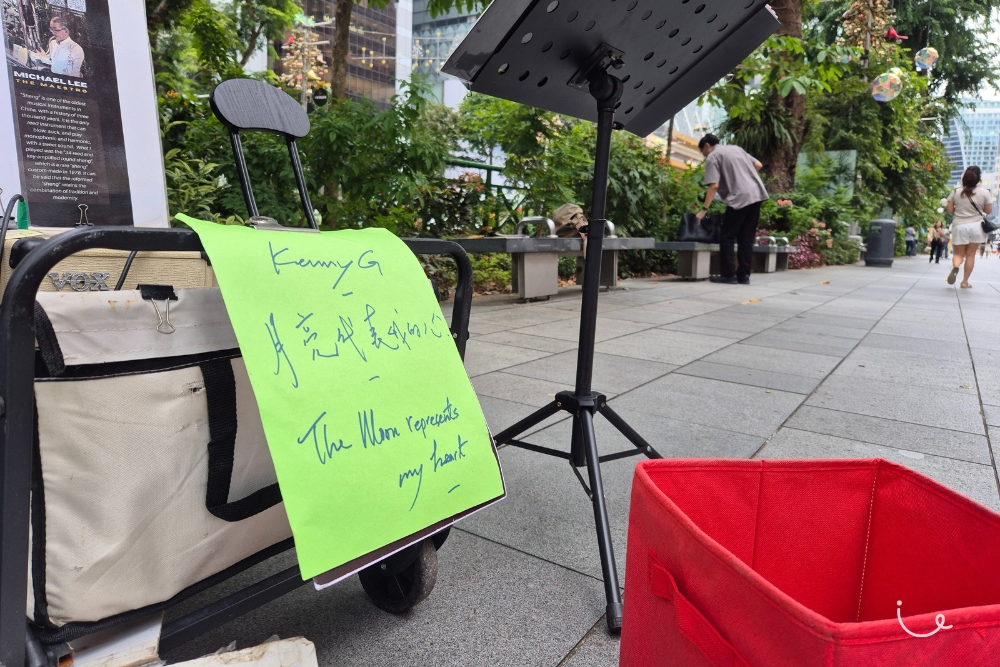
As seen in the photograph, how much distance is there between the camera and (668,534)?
886 mm

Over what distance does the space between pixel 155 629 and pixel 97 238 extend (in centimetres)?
63

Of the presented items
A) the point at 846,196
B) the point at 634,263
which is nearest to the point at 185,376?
the point at 634,263

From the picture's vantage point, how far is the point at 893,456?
8.75 ft

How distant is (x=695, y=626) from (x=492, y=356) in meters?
3.61

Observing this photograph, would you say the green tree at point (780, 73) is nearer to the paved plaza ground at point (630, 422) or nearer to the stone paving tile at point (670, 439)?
the paved plaza ground at point (630, 422)

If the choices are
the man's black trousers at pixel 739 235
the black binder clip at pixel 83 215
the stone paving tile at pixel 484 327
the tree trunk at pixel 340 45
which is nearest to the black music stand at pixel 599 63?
the black binder clip at pixel 83 215

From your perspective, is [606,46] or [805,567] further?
[606,46]

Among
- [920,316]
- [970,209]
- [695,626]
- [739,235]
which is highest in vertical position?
[970,209]

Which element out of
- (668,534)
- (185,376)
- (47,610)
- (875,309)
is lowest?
(875,309)

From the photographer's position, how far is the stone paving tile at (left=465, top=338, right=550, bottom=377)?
13.5 feet

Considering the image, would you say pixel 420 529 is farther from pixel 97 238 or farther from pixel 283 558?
pixel 283 558

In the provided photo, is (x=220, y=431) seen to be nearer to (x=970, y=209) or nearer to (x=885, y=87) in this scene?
(x=970, y=209)

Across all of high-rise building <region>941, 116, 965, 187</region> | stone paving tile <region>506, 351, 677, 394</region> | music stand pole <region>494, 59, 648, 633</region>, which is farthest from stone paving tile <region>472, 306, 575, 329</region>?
high-rise building <region>941, 116, 965, 187</region>

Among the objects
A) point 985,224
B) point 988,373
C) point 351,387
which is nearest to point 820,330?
point 988,373
